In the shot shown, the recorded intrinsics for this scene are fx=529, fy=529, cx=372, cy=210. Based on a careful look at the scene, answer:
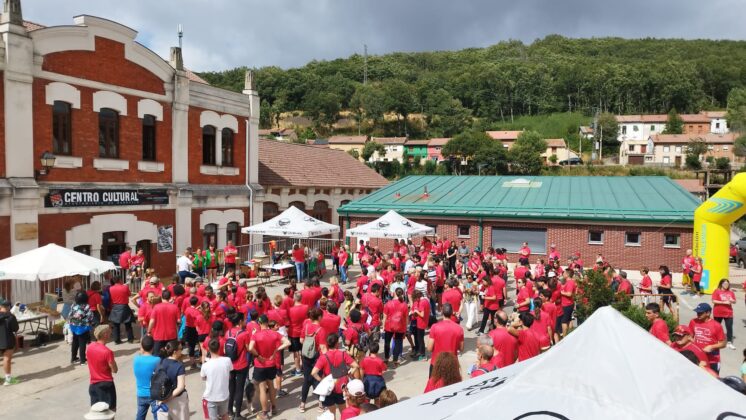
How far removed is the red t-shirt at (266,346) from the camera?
25.9 ft

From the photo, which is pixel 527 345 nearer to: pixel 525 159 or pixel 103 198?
pixel 103 198

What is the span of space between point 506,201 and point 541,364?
22.9 meters

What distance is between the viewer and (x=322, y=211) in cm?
2917

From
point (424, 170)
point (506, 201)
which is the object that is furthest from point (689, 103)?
point (506, 201)

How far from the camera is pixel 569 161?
8019cm

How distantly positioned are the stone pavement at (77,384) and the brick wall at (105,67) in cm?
839

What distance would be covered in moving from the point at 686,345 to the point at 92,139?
54.8 feet

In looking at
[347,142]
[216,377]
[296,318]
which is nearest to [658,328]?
[296,318]

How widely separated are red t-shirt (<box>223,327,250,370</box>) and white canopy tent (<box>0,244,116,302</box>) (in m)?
5.95

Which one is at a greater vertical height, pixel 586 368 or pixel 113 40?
pixel 113 40

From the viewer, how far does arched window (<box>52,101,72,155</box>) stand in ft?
51.6

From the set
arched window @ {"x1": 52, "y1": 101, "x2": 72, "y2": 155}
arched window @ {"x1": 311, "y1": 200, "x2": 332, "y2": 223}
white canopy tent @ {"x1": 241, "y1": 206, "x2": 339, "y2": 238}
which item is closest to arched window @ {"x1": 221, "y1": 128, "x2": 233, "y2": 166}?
white canopy tent @ {"x1": 241, "y1": 206, "x2": 339, "y2": 238}

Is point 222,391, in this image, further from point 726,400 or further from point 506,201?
point 506,201

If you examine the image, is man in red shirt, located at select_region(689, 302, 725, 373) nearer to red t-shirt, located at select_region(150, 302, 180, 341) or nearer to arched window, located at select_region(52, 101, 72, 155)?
red t-shirt, located at select_region(150, 302, 180, 341)
